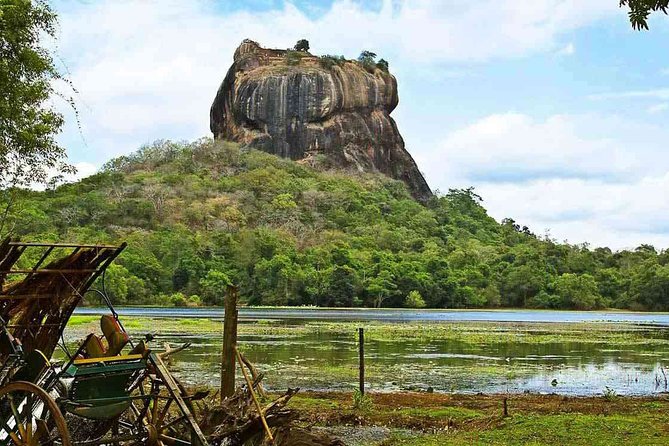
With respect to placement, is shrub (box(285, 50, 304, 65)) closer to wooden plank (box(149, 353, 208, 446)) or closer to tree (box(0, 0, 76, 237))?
tree (box(0, 0, 76, 237))

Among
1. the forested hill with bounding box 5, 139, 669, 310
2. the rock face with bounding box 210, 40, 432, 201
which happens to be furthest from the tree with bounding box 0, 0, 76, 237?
the rock face with bounding box 210, 40, 432, 201

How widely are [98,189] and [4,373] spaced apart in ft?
407

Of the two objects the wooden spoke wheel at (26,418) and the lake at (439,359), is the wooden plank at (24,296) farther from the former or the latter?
the lake at (439,359)

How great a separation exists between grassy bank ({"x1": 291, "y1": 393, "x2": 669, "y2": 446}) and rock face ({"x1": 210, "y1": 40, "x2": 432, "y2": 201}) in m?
151

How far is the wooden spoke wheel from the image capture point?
804cm

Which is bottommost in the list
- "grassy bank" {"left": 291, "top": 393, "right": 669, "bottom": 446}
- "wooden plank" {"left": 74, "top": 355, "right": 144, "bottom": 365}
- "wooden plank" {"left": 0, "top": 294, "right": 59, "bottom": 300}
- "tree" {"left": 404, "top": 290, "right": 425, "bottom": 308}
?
"grassy bank" {"left": 291, "top": 393, "right": 669, "bottom": 446}

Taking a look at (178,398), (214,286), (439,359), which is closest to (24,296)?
(178,398)

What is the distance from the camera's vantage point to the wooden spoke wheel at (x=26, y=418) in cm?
804

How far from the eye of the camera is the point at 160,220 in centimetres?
11994

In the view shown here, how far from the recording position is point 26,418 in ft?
27.0

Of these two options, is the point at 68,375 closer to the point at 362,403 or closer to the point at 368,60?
the point at 362,403

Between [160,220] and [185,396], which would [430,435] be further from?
[160,220]

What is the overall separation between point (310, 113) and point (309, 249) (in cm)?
6592

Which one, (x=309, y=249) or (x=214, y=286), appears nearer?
(x=214, y=286)
